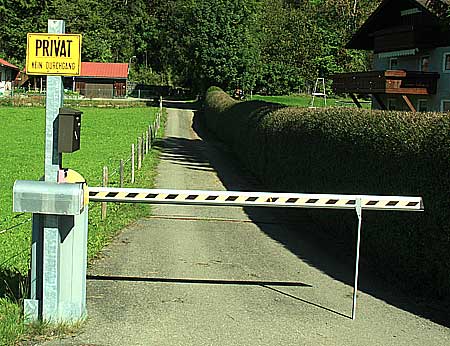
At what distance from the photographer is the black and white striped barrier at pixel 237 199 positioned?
7.48 metres

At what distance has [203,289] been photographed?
8.79 m

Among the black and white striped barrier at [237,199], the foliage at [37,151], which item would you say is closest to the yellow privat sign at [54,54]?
the black and white striped barrier at [237,199]

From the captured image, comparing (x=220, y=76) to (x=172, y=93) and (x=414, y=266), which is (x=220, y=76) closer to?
(x=172, y=93)

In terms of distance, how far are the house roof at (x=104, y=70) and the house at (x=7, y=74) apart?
7782 millimetres

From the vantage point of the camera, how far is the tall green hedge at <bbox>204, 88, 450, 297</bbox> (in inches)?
335

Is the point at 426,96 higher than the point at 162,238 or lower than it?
higher

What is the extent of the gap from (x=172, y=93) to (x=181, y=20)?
392 inches

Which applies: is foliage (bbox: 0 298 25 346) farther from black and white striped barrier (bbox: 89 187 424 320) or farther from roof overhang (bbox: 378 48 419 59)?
roof overhang (bbox: 378 48 419 59)

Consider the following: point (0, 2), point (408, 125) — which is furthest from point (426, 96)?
point (0, 2)

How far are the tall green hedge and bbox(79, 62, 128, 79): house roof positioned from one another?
68.1 m

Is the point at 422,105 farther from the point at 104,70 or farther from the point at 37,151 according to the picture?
the point at 104,70

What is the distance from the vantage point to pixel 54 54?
22.4 feet

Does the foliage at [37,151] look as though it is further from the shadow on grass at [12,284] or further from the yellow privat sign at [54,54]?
the yellow privat sign at [54,54]

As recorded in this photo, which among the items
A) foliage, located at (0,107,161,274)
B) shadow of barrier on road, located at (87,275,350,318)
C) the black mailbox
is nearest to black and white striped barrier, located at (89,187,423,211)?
the black mailbox
